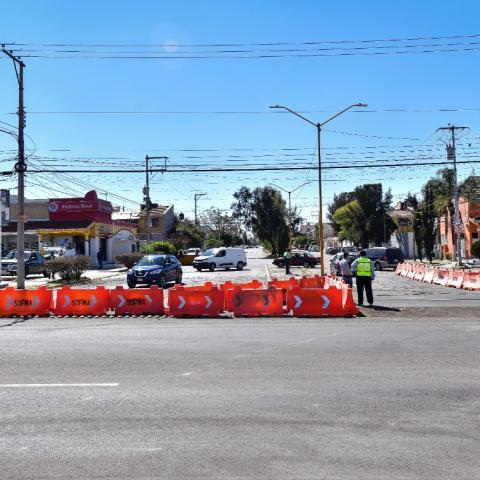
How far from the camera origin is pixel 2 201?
37.1 metres

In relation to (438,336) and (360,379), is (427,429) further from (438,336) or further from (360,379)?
(438,336)

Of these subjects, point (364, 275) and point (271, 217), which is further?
point (271, 217)

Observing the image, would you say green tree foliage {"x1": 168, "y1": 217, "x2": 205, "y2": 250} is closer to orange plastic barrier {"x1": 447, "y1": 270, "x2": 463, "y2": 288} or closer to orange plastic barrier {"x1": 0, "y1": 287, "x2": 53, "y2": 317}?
orange plastic barrier {"x1": 447, "y1": 270, "x2": 463, "y2": 288}

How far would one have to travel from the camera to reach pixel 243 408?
6.36 metres

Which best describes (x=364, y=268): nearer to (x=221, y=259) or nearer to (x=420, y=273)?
(x=420, y=273)

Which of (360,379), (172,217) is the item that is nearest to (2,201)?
(360,379)

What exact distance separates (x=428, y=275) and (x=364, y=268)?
14465 mm

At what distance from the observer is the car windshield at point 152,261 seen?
28711 millimetres

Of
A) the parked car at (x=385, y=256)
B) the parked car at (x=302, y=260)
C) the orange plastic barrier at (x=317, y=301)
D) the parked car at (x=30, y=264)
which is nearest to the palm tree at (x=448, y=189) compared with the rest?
the parked car at (x=385, y=256)

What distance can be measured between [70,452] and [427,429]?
3306 millimetres

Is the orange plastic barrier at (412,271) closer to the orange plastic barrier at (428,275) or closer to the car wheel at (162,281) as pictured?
the orange plastic barrier at (428,275)

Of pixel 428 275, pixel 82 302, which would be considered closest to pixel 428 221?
pixel 428 275

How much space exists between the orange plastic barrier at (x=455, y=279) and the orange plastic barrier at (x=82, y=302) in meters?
16.4

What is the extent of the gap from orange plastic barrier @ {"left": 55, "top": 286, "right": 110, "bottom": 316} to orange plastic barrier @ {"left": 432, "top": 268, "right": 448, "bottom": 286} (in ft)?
58.1
